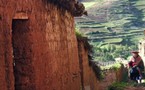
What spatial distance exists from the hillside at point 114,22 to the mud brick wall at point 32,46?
4726 centimetres

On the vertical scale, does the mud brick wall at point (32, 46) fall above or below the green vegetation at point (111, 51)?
above

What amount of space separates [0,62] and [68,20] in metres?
4.96

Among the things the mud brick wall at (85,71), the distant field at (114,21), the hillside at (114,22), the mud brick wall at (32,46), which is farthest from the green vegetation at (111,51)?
the mud brick wall at (32,46)

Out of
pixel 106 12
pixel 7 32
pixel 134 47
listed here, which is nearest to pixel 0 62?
pixel 7 32

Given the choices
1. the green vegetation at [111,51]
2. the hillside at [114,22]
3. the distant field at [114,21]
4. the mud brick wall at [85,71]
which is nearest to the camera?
the mud brick wall at [85,71]

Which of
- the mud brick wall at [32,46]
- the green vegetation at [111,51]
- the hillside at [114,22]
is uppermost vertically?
the mud brick wall at [32,46]

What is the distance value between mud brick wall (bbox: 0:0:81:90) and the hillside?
47257mm

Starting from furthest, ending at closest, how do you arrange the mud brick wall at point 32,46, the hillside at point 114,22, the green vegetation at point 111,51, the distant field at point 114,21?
the distant field at point 114,21
the hillside at point 114,22
the green vegetation at point 111,51
the mud brick wall at point 32,46

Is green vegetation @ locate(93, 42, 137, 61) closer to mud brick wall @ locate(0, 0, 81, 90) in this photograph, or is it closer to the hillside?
the hillside

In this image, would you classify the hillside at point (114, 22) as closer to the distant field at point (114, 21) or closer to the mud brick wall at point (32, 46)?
the distant field at point (114, 21)

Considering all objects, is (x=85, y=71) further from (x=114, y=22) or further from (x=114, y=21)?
(x=114, y=21)

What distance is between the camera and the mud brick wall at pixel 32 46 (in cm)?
692

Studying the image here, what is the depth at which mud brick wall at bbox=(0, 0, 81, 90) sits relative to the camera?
22.7 ft

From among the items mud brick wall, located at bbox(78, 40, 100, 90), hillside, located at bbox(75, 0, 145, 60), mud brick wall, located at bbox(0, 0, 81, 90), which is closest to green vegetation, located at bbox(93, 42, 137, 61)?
hillside, located at bbox(75, 0, 145, 60)
